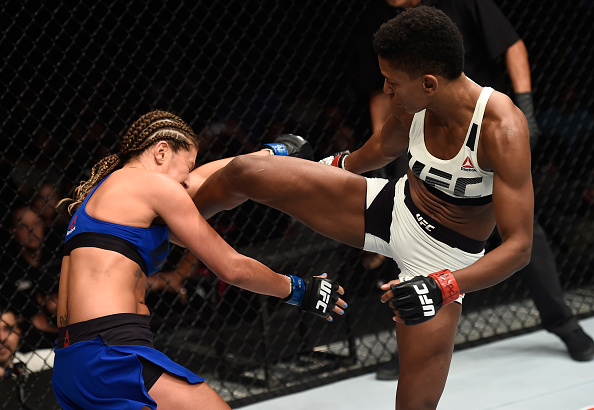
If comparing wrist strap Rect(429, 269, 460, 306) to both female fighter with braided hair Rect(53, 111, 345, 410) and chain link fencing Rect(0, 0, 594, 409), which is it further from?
chain link fencing Rect(0, 0, 594, 409)

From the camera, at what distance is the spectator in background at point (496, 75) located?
2732 mm

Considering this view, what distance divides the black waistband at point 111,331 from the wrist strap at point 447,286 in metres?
0.69

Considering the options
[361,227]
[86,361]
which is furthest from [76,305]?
[361,227]

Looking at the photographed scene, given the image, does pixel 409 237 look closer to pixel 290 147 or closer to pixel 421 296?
pixel 421 296

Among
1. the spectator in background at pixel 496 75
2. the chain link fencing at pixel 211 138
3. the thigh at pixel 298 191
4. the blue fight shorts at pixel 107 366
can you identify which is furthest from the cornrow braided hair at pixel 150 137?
the spectator in background at pixel 496 75

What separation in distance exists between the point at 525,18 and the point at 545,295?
1.61m

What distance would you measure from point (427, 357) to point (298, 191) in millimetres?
562

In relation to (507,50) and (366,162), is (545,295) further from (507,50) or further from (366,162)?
(366,162)

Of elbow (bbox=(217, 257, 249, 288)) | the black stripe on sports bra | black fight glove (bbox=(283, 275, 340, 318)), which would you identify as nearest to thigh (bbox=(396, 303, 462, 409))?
black fight glove (bbox=(283, 275, 340, 318))

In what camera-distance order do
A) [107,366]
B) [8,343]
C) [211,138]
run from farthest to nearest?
[211,138] → [8,343] → [107,366]

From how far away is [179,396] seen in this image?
1566 mm

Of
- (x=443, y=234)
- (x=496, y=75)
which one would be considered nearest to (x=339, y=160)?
(x=443, y=234)

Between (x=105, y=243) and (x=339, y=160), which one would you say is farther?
(x=339, y=160)

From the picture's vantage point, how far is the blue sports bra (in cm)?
162
